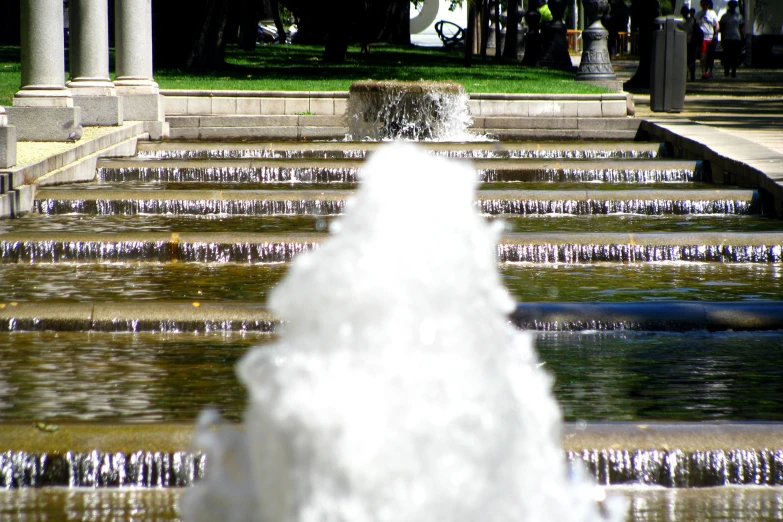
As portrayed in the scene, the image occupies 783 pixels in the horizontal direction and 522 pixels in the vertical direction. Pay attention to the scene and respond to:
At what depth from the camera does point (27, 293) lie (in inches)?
303

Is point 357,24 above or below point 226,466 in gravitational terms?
above

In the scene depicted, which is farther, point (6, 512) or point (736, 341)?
point (736, 341)

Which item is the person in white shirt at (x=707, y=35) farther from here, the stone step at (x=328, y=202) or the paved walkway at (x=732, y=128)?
the stone step at (x=328, y=202)

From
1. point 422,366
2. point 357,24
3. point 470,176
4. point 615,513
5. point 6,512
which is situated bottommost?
point 6,512

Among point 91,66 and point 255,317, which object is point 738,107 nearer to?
point 91,66

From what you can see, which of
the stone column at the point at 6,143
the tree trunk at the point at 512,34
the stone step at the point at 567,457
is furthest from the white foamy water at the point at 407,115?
the tree trunk at the point at 512,34

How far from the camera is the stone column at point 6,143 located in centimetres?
1086

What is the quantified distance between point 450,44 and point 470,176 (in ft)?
159

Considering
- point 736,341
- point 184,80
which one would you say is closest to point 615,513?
→ point 736,341

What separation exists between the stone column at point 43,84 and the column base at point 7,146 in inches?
98.6

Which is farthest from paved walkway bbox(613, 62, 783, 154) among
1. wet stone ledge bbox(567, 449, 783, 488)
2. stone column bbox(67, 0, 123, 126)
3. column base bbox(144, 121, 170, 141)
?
wet stone ledge bbox(567, 449, 783, 488)

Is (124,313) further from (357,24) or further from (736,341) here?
(357,24)

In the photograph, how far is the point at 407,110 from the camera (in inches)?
663

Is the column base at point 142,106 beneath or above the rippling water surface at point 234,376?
above
